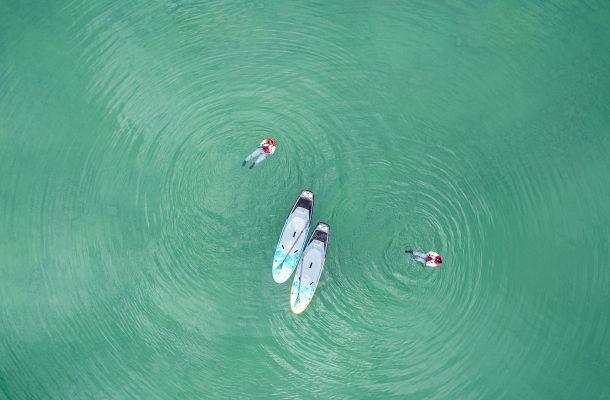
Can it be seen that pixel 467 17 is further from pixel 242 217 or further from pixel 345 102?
pixel 242 217

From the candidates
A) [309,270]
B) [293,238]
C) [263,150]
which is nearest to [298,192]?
[293,238]

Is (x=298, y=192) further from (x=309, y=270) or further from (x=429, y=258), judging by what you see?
(x=429, y=258)

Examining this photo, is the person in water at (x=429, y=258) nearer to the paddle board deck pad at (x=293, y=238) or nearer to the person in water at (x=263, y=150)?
the paddle board deck pad at (x=293, y=238)

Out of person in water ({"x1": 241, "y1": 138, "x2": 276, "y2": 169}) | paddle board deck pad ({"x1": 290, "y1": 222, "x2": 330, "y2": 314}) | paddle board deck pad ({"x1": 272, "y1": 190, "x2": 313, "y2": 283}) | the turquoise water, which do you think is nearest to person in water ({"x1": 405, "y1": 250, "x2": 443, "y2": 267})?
the turquoise water

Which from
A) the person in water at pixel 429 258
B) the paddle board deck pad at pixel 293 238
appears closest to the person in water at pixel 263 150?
the paddle board deck pad at pixel 293 238

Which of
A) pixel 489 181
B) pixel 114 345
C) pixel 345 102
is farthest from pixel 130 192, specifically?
pixel 489 181

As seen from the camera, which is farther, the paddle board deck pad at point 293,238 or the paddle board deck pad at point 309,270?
the paddle board deck pad at point 293,238

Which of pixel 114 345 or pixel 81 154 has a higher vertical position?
pixel 81 154

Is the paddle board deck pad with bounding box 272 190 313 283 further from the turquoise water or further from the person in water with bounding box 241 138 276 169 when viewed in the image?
the person in water with bounding box 241 138 276 169
